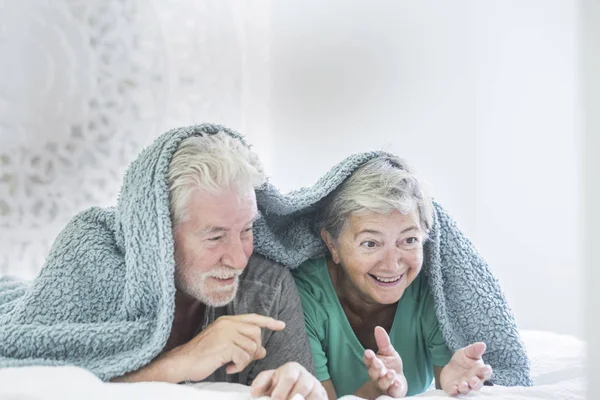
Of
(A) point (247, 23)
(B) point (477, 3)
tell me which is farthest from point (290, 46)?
(B) point (477, 3)

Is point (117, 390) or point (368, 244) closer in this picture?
point (117, 390)

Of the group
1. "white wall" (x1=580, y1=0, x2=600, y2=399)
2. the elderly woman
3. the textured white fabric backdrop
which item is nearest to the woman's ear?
the elderly woman

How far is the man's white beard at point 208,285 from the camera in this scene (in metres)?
0.95

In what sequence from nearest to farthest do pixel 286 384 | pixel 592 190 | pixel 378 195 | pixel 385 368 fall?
pixel 592 190 → pixel 286 384 → pixel 385 368 → pixel 378 195

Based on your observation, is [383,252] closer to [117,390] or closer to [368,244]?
[368,244]

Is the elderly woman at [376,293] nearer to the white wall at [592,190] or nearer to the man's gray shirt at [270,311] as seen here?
the man's gray shirt at [270,311]

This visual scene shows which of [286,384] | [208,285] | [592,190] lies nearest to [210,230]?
[208,285]

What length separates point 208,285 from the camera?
0.96 m

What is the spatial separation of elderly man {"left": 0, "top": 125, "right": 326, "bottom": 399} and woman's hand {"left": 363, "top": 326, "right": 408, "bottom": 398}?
10 centimetres

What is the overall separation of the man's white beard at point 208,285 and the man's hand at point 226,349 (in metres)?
0.05

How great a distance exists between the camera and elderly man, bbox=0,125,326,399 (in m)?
0.91

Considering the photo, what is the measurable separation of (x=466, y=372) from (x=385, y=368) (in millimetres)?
141

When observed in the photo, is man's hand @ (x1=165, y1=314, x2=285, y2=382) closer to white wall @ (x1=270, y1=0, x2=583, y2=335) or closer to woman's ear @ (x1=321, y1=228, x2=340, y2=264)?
woman's ear @ (x1=321, y1=228, x2=340, y2=264)

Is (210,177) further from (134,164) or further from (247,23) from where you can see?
(247,23)
